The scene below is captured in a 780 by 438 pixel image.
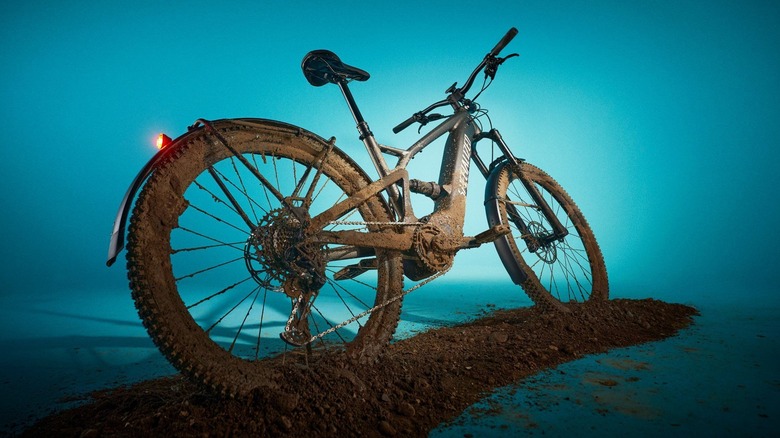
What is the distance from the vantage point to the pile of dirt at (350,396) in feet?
3.84

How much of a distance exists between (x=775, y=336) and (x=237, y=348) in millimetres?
3929

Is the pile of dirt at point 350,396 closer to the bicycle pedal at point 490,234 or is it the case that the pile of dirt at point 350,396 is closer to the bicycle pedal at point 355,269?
the bicycle pedal at point 355,269

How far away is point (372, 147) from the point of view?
2344 mm

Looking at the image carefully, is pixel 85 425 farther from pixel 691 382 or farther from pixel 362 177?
pixel 691 382

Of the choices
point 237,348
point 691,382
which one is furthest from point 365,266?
point 691,382

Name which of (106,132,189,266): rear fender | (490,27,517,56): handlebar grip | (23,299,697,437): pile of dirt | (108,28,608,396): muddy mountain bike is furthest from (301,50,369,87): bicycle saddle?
(23,299,697,437): pile of dirt

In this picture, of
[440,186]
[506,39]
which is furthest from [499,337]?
[506,39]

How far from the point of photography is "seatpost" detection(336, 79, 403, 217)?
2.31 meters

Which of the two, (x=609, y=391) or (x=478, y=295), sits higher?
(x=478, y=295)

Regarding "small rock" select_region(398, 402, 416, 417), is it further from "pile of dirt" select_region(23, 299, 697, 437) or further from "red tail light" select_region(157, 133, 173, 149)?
"red tail light" select_region(157, 133, 173, 149)

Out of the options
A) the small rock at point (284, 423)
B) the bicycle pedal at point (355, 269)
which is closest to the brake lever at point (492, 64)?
the bicycle pedal at point (355, 269)

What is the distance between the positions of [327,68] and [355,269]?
1.35 meters

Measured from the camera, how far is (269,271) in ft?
5.34

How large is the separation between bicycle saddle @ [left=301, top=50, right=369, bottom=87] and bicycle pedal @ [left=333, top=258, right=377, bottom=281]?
1.26 meters
